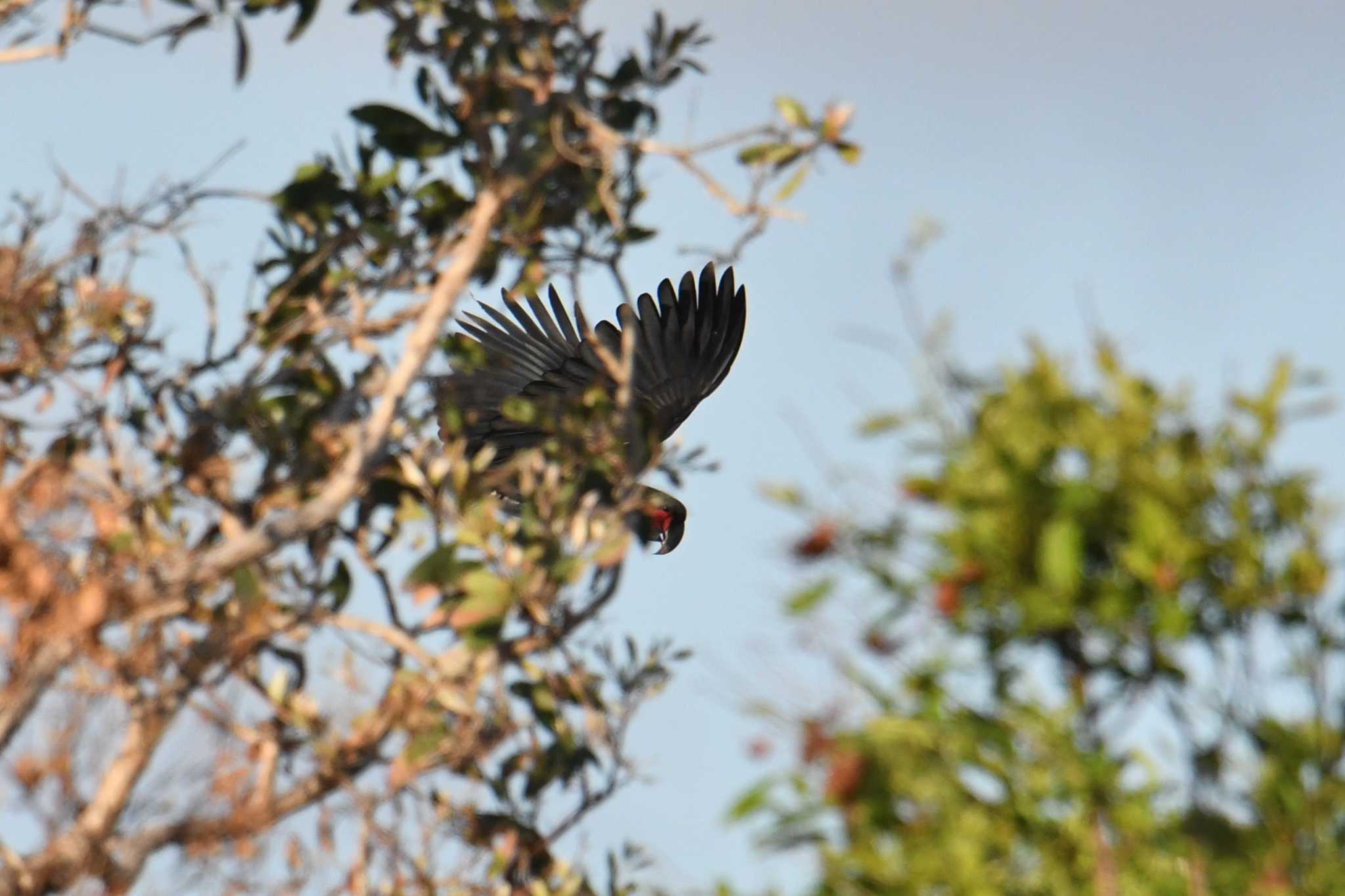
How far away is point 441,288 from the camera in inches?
192

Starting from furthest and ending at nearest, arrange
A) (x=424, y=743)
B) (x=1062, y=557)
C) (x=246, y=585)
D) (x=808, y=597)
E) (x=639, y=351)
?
(x=639, y=351) → (x=424, y=743) → (x=246, y=585) → (x=808, y=597) → (x=1062, y=557)

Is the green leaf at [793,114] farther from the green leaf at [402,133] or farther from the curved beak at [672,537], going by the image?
the curved beak at [672,537]

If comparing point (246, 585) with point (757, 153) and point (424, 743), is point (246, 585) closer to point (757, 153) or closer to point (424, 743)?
point (424, 743)

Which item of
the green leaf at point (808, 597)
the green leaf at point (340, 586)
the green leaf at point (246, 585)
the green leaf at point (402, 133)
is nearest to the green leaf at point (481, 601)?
the green leaf at point (340, 586)

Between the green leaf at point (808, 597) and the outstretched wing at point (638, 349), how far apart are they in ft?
12.3

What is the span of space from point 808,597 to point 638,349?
462 cm

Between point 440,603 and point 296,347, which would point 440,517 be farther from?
point 296,347

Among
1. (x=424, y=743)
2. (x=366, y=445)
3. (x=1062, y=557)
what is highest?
(x=366, y=445)

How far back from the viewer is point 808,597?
11.0 feet

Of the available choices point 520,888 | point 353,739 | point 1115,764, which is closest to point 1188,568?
point 1115,764

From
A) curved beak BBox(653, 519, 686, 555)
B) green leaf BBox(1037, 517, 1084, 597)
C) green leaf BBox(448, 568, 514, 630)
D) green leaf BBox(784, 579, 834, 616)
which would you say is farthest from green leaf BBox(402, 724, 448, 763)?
curved beak BBox(653, 519, 686, 555)

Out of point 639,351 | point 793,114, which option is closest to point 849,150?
point 793,114

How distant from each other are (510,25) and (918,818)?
3.18 meters

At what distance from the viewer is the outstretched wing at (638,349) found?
24.1 feet
